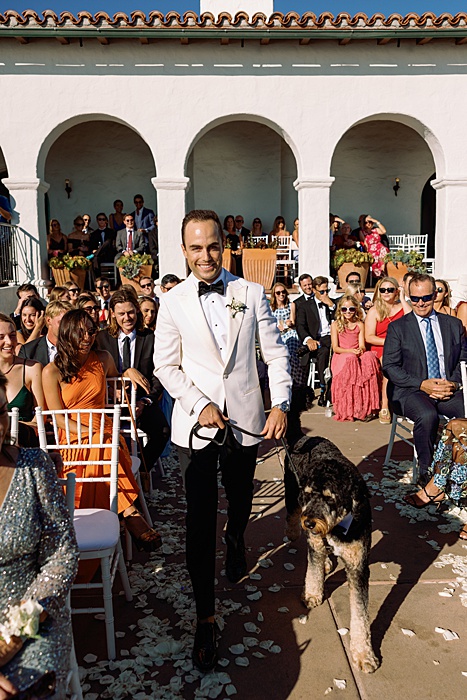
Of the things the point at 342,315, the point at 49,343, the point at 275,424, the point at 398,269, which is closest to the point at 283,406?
the point at 275,424

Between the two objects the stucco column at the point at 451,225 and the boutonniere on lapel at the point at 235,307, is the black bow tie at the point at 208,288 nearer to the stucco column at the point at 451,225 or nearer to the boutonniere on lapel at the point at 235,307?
the boutonniere on lapel at the point at 235,307

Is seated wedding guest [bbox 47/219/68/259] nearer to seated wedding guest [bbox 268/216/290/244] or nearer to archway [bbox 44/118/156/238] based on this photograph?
archway [bbox 44/118/156/238]

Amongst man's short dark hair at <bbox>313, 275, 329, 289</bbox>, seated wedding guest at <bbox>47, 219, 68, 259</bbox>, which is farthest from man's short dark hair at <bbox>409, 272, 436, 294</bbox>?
seated wedding guest at <bbox>47, 219, 68, 259</bbox>

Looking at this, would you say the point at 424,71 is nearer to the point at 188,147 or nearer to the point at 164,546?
the point at 188,147

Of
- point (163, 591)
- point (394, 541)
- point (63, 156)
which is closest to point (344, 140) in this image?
point (63, 156)

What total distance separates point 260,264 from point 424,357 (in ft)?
20.5

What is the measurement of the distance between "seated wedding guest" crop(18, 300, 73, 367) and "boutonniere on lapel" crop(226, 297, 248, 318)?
7.69ft

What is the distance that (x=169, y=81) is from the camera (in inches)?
403

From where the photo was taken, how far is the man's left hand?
9.44 feet

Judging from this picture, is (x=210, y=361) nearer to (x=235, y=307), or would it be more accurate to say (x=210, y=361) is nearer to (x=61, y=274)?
(x=235, y=307)

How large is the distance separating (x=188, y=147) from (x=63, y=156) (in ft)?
15.2

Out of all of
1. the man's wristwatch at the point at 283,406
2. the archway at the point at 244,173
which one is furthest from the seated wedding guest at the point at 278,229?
the man's wristwatch at the point at 283,406

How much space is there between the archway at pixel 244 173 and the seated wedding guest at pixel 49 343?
902cm

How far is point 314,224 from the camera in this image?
10727mm
